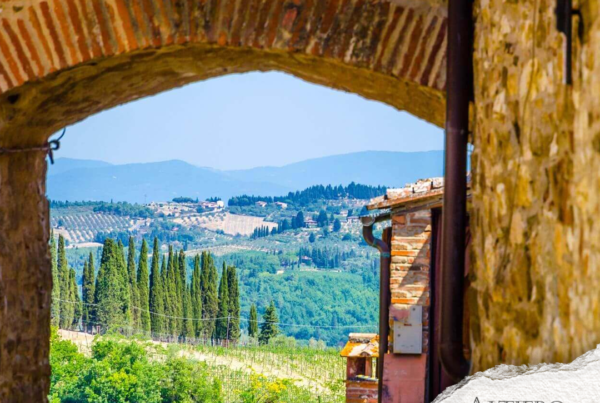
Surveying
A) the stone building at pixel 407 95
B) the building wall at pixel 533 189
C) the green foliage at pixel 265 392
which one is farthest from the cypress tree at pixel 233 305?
the building wall at pixel 533 189

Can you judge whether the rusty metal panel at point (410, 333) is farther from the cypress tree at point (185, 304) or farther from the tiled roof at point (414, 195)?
the cypress tree at point (185, 304)

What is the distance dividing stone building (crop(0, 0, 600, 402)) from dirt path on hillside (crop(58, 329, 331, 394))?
23522 mm

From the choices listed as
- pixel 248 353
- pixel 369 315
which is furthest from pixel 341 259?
pixel 248 353

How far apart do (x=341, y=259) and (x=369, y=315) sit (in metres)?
6.30

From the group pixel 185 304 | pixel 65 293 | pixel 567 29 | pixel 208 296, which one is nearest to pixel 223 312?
pixel 208 296

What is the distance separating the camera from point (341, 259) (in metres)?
46.5

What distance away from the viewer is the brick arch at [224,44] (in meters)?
2.85

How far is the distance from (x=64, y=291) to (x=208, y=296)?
5362 mm

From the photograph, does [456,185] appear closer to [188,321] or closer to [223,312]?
[188,321]

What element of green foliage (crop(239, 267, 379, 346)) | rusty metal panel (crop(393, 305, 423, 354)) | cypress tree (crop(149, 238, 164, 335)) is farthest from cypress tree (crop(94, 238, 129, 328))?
rusty metal panel (crop(393, 305, 423, 354))

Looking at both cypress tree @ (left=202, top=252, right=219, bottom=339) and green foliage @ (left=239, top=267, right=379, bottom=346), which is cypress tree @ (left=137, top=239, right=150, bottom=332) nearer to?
cypress tree @ (left=202, top=252, right=219, bottom=339)

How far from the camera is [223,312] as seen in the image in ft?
114

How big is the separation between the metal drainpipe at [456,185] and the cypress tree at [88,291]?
32.2 meters

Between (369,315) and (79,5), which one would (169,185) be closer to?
(369,315)
